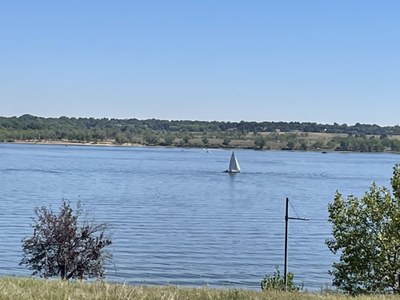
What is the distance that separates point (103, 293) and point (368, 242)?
15.1 m

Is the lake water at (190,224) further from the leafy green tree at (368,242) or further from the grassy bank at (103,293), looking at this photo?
the grassy bank at (103,293)

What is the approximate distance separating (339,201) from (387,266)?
3.05 meters

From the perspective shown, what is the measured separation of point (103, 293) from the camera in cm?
1127

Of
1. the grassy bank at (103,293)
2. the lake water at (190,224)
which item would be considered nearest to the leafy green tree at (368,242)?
the lake water at (190,224)

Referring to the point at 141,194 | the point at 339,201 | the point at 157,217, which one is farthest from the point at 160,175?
the point at 339,201

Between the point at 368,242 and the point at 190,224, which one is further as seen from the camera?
the point at 190,224

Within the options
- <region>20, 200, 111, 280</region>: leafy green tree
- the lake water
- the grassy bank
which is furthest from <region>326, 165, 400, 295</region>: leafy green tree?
the grassy bank

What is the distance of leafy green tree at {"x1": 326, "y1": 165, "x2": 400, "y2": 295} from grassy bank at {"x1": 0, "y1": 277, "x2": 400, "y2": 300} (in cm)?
1201

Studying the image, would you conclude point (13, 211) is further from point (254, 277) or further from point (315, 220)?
point (254, 277)

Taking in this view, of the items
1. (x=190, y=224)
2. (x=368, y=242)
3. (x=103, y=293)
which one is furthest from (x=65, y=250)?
(x=190, y=224)

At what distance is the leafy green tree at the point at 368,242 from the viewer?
23938 mm

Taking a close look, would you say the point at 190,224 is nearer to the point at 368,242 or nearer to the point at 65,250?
the point at 65,250

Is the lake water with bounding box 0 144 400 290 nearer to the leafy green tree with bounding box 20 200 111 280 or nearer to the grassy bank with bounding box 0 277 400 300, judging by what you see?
the leafy green tree with bounding box 20 200 111 280

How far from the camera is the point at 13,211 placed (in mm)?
57438
